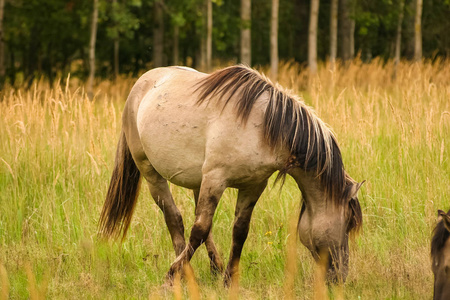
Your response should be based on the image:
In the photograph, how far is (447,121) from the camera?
6.82 metres

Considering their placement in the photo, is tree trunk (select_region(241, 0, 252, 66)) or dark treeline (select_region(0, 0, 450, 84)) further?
dark treeline (select_region(0, 0, 450, 84))

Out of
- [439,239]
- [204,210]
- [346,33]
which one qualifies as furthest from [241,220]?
[346,33]

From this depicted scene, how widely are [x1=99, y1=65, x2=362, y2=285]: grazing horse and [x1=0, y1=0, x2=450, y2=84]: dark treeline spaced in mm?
10236

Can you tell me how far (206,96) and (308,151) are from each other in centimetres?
82

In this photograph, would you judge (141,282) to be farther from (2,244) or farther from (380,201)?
(380,201)

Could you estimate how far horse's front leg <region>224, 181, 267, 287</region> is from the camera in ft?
13.6

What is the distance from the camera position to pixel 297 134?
146 inches

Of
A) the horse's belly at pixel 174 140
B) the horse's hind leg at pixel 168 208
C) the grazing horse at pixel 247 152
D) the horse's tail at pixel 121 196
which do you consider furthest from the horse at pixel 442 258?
the horse's tail at pixel 121 196

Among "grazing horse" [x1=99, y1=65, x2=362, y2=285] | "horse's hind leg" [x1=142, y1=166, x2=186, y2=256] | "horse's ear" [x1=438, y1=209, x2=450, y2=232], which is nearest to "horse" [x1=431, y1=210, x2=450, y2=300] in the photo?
"horse's ear" [x1=438, y1=209, x2=450, y2=232]

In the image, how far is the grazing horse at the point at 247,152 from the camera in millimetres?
3689

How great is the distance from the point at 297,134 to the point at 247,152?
14.2 inches

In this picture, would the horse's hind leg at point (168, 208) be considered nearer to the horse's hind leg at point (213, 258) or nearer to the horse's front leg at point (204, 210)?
the horse's hind leg at point (213, 258)

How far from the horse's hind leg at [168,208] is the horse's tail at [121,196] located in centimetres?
30

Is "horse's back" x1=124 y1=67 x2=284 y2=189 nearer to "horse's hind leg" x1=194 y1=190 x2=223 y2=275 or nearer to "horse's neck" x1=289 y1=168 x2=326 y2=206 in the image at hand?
"horse's neck" x1=289 y1=168 x2=326 y2=206
